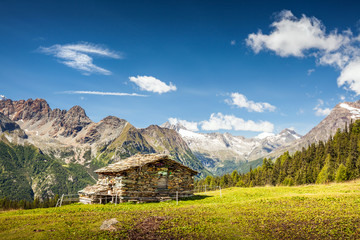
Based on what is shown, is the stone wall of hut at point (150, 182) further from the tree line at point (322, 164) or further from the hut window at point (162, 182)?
the tree line at point (322, 164)

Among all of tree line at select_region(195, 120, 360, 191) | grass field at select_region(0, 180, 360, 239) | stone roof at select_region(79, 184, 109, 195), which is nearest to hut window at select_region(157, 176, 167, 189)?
stone roof at select_region(79, 184, 109, 195)

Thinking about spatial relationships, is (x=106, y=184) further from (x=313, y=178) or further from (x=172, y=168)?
(x=313, y=178)

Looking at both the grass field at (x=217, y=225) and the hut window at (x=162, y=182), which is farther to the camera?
the hut window at (x=162, y=182)

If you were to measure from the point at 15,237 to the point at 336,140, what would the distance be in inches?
4714

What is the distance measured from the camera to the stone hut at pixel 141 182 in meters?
33.0

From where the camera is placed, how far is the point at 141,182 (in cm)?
3459

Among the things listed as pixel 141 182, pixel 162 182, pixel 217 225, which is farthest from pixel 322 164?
pixel 217 225

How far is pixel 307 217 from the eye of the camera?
717 inches

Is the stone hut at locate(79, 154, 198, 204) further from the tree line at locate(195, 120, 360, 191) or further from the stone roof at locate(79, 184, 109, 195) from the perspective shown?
the tree line at locate(195, 120, 360, 191)

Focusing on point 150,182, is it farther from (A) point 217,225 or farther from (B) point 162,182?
(A) point 217,225

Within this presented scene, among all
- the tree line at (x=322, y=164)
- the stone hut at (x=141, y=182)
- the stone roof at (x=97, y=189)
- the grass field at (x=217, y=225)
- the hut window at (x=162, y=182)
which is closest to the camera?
the grass field at (x=217, y=225)

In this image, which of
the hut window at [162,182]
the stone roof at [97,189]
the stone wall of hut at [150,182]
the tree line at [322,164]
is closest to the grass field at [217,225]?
the stone wall of hut at [150,182]

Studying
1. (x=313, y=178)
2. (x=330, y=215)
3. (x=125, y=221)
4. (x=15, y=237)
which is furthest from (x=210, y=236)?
(x=313, y=178)

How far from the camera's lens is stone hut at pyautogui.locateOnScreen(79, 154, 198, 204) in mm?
33000
